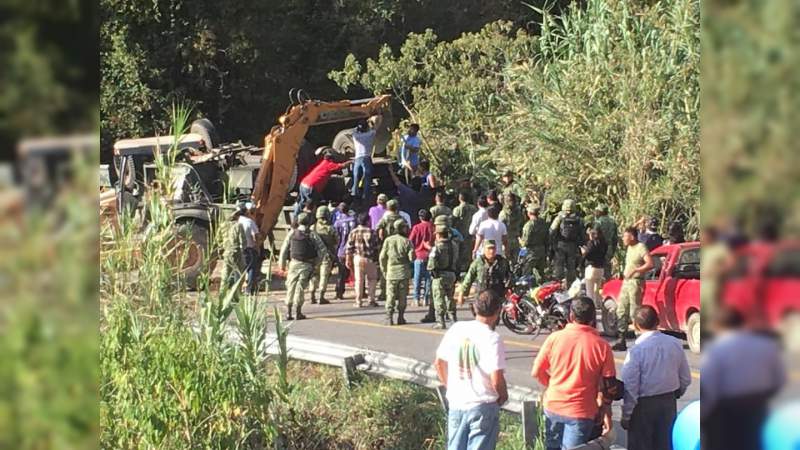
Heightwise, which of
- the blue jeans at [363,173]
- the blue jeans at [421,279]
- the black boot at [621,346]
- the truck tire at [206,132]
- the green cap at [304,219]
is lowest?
the black boot at [621,346]

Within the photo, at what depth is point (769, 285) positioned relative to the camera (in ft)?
2.35

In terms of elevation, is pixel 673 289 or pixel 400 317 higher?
pixel 673 289

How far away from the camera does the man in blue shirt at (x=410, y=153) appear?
1955cm

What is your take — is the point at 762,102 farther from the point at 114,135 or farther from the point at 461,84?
the point at 114,135

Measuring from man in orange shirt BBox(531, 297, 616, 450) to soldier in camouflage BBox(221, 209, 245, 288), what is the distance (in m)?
2.23

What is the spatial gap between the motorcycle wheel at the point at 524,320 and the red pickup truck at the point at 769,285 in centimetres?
1197

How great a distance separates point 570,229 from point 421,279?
2414 mm

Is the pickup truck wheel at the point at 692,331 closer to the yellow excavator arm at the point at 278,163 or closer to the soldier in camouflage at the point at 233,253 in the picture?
the soldier in camouflage at the point at 233,253

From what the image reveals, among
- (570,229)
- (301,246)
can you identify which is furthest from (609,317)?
(301,246)

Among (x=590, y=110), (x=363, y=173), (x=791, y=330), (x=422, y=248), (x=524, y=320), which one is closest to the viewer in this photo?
(x=791, y=330)

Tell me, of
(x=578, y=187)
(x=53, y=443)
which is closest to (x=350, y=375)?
(x=53, y=443)

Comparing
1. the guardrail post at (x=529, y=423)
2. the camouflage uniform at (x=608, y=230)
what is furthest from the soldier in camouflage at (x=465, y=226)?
the guardrail post at (x=529, y=423)

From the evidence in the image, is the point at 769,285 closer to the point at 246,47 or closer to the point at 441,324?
the point at 441,324

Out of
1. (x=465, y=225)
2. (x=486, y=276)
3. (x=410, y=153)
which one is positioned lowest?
(x=486, y=276)
